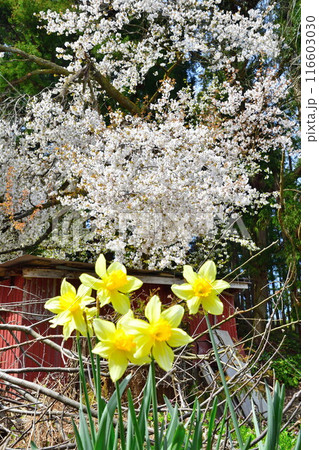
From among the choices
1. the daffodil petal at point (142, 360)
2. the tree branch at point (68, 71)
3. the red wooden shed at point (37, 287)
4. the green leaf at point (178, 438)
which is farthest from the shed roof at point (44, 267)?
the daffodil petal at point (142, 360)

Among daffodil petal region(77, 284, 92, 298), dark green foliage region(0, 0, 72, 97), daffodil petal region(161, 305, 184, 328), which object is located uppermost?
dark green foliage region(0, 0, 72, 97)

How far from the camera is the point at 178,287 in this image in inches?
40.0

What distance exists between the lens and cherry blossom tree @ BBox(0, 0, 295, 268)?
802 cm

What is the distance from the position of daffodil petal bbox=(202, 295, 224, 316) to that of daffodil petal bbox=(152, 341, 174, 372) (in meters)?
0.19

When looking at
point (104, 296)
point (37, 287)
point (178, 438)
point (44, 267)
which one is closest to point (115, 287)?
point (104, 296)

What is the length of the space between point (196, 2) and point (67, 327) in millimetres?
10601

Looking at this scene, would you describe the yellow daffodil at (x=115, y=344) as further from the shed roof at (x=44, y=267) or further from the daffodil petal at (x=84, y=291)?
the shed roof at (x=44, y=267)

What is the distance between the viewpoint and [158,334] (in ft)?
2.76

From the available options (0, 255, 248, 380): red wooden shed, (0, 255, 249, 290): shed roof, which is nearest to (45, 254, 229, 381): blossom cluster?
(0, 255, 248, 380): red wooden shed

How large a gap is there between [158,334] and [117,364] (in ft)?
0.32

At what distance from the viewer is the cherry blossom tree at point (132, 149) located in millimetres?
8023

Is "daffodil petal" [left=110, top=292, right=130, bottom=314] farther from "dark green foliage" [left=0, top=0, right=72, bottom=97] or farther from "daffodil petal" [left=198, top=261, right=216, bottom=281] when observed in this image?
"dark green foliage" [left=0, top=0, right=72, bottom=97]

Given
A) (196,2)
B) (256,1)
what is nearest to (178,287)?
(196,2)
